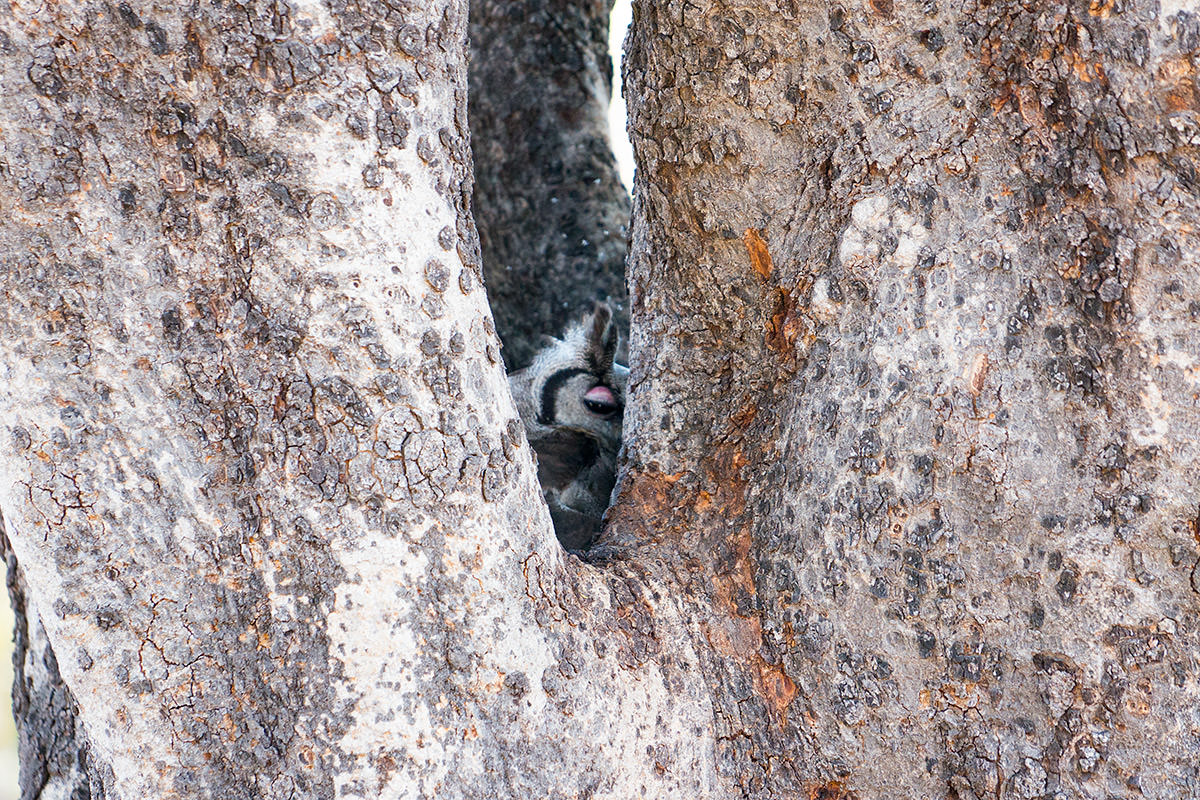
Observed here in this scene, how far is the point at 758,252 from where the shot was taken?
4.71ft

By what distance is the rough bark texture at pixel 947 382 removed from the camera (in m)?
1.18

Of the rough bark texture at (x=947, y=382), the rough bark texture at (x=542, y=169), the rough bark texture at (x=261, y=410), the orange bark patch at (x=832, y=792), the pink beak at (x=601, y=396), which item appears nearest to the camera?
the rough bark texture at (x=261, y=410)

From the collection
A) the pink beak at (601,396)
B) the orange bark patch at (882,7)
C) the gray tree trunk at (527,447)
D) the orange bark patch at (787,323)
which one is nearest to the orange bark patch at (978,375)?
the gray tree trunk at (527,447)

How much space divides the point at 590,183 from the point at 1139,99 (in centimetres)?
147

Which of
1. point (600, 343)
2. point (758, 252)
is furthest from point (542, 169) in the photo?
point (758, 252)

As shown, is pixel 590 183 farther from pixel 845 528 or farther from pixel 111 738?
pixel 111 738

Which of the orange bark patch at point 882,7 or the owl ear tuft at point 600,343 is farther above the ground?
the orange bark patch at point 882,7

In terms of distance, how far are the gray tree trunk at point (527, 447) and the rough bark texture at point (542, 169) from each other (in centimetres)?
98

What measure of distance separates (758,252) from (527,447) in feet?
1.43

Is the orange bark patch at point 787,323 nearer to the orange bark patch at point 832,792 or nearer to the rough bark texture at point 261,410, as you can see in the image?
the rough bark texture at point 261,410

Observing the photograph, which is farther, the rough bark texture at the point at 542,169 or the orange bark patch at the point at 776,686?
the rough bark texture at the point at 542,169

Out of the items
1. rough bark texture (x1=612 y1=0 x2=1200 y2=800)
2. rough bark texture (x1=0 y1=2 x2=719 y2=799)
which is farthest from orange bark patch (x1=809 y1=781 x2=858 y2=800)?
rough bark texture (x1=0 y1=2 x2=719 y2=799)

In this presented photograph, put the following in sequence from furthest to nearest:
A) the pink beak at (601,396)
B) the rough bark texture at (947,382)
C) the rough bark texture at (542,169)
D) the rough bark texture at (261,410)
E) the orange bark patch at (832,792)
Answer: the rough bark texture at (542,169) < the pink beak at (601,396) < the orange bark patch at (832,792) < the rough bark texture at (947,382) < the rough bark texture at (261,410)

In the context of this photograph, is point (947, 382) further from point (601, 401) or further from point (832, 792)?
point (601, 401)
